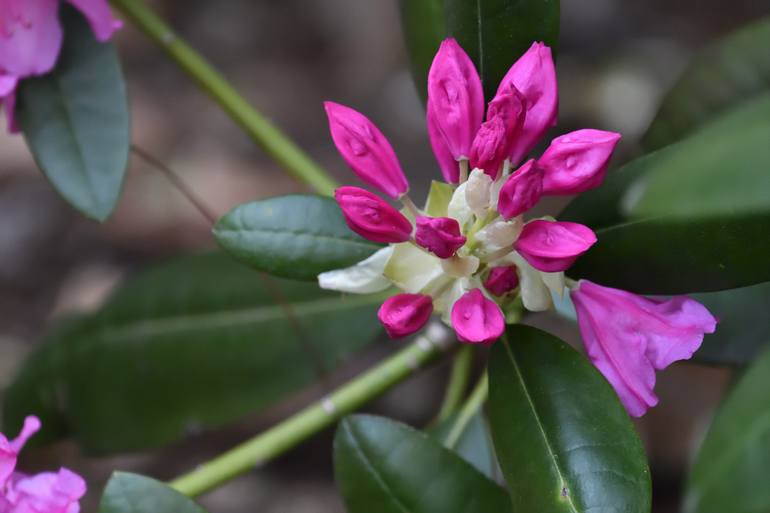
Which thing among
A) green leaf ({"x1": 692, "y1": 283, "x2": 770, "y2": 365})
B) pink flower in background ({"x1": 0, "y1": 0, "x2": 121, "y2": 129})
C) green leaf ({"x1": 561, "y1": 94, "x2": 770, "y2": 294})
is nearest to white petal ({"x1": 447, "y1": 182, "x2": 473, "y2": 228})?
green leaf ({"x1": 561, "y1": 94, "x2": 770, "y2": 294})

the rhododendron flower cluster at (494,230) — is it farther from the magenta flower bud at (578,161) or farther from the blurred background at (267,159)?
the blurred background at (267,159)

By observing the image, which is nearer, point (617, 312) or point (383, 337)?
point (617, 312)

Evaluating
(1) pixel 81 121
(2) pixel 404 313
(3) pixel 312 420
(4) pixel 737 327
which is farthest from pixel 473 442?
(1) pixel 81 121

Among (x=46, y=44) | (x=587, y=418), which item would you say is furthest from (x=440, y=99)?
(x=46, y=44)

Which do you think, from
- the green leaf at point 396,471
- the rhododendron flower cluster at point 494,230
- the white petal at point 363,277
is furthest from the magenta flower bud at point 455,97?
the green leaf at point 396,471

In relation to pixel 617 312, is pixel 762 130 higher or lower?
higher

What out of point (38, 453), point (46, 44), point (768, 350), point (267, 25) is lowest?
point (38, 453)

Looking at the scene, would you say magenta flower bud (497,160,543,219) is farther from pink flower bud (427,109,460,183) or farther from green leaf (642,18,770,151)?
green leaf (642,18,770,151)

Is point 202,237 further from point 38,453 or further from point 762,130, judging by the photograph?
point 762,130
